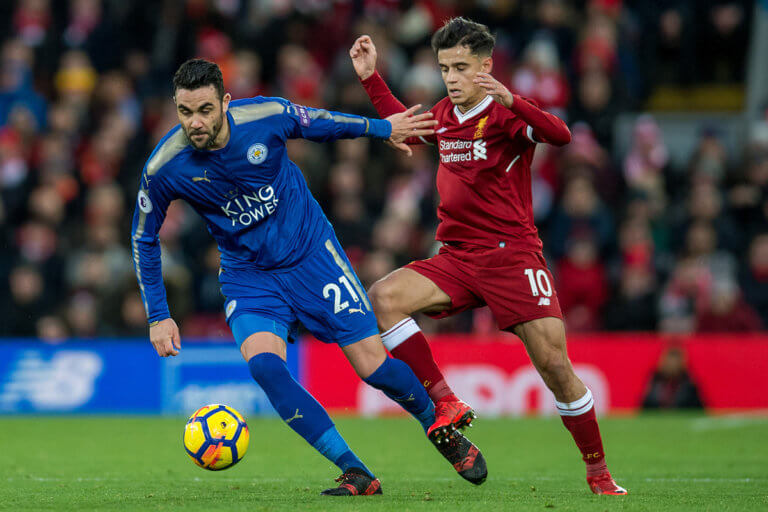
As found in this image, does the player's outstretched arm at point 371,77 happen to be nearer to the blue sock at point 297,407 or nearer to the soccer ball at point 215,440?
the blue sock at point 297,407

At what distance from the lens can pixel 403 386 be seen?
6883 mm

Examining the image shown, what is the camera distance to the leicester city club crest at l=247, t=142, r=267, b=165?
6680 mm

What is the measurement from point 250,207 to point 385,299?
1022mm

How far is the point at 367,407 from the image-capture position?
1401 centimetres

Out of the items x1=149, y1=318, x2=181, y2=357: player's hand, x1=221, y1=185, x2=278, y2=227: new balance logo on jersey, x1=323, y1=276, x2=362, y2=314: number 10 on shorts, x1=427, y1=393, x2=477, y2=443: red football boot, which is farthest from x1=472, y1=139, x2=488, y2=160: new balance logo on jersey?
x1=149, y1=318, x2=181, y2=357: player's hand

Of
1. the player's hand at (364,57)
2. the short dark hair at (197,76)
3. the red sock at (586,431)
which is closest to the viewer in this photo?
the short dark hair at (197,76)

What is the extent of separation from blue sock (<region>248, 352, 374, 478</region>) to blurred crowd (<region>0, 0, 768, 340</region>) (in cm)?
685

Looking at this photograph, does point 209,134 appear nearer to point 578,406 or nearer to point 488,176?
point 488,176

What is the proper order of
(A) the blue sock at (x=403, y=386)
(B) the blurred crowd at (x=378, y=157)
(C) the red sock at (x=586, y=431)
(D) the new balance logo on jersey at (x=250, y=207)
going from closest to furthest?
(D) the new balance logo on jersey at (x=250, y=207)
(A) the blue sock at (x=403, y=386)
(C) the red sock at (x=586, y=431)
(B) the blurred crowd at (x=378, y=157)

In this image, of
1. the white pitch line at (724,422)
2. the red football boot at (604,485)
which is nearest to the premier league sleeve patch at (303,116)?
the red football boot at (604,485)

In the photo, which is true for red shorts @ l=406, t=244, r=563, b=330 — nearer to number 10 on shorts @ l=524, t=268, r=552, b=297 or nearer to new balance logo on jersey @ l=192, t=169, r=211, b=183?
number 10 on shorts @ l=524, t=268, r=552, b=297

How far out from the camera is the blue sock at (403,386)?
6832 mm

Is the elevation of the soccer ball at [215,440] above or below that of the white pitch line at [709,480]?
above

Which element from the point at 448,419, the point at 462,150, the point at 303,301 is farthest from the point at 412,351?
the point at 462,150
